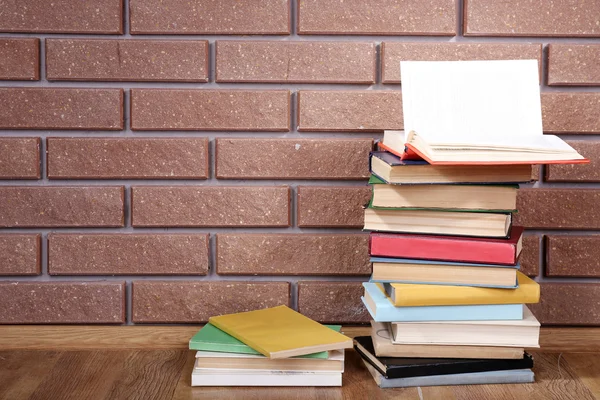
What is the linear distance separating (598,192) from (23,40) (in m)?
1.28

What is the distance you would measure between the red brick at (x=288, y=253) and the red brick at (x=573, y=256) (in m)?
0.41

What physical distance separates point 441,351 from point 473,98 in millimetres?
472

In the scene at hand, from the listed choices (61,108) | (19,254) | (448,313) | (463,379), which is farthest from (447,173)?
(19,254)

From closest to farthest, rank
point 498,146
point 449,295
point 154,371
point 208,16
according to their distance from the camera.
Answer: point 498,146
point 449,295
point 154,371
point 208,16

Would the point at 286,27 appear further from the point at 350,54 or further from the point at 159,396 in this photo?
the point at 159,396

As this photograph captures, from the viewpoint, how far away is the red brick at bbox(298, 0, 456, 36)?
1.53 metres

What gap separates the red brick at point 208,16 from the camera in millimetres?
1530

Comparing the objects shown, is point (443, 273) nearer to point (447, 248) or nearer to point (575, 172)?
point (447, 248)

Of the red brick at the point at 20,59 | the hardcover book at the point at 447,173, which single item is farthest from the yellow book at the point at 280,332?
the red brick at the point at 20,59

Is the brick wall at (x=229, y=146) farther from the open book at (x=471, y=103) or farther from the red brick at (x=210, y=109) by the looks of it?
the open book at (x=471, y=103)

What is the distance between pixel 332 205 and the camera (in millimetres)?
1577

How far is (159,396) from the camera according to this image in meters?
1.29

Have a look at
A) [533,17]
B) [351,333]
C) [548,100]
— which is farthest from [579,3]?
[351,333]

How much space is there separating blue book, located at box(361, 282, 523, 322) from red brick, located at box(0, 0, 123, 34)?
0.80m
